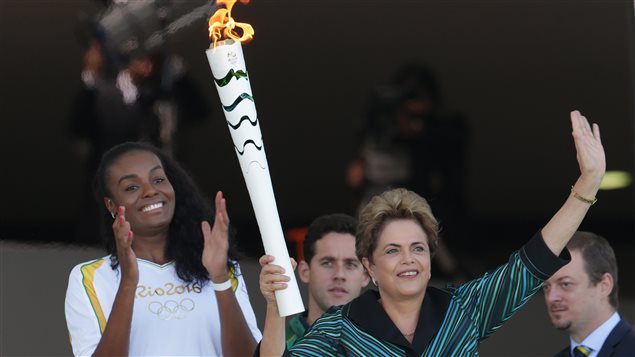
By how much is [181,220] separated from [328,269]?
58 centimetres

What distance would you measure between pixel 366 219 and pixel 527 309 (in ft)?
10.0

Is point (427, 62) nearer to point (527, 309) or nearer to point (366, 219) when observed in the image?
point (527, 309)

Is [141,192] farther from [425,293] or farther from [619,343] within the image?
[619,343]

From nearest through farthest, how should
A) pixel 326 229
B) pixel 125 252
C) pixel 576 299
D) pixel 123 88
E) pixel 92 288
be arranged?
1. pixel 125 252
2. pixel 92 288
3. pixel 576 299
4. pixel 326 229
5. pixel 123 88

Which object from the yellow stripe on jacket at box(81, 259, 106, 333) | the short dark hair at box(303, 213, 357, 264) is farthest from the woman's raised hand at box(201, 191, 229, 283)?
the short dark hair at box(303, 213, 357, 264)

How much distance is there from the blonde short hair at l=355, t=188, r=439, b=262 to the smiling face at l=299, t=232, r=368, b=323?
820 millimetres

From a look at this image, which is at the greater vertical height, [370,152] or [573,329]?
[370,152]

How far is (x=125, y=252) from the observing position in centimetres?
307

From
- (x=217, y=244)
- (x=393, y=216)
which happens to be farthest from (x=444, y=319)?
(x=217, y=244)

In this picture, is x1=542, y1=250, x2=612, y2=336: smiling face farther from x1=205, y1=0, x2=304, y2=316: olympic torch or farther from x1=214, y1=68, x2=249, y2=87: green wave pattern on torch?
x1=214, y1=68, x2=249, y2=87: green wave pattern on torch

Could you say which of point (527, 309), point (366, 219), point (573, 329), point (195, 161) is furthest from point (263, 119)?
point (366, 219)

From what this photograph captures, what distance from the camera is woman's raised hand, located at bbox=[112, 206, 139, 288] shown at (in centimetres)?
306

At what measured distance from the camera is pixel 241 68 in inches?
122

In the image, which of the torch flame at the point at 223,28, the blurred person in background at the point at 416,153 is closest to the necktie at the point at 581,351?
the torch flame at the point at 223,28
